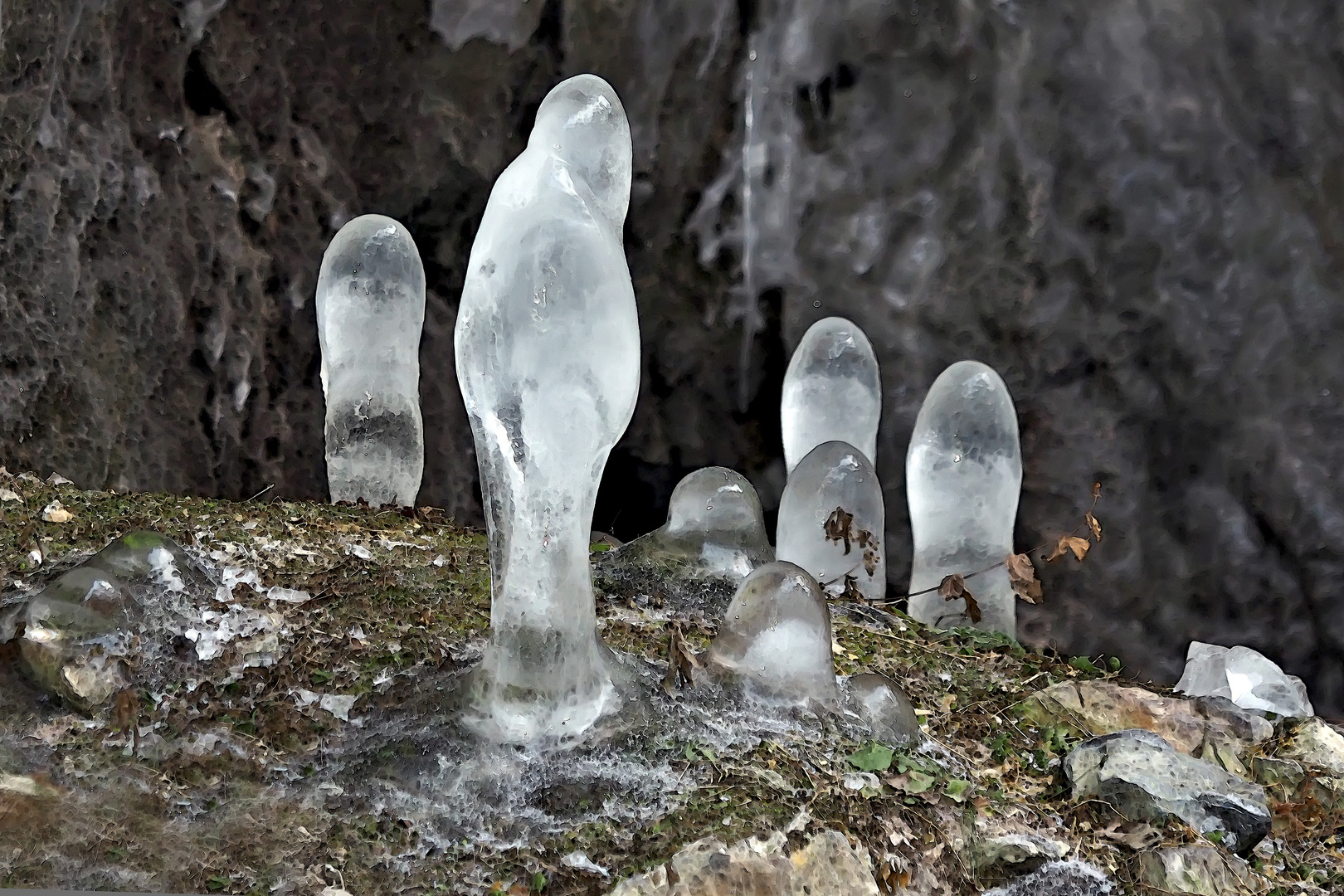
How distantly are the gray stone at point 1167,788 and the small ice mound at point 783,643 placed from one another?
681 millimetres

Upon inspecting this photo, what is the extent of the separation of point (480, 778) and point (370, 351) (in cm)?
219

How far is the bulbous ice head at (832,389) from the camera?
4441 mm

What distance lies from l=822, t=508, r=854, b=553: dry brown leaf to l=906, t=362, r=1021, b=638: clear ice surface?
0.35 m

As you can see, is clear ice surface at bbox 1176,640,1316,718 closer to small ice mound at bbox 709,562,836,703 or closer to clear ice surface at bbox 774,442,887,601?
clear ice surface at bbox 774,442,887,601

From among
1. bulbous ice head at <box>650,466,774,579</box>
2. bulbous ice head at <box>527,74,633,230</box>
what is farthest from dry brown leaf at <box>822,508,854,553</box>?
bulbous ice head at <box>527,74,633,230</box>

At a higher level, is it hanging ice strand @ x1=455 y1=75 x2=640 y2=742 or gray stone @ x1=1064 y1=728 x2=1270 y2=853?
hanging ice strand @ x1=455 y1=75 x2=640 y2=742

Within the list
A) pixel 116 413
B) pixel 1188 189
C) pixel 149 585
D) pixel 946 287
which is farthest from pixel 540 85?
pixel 149 585

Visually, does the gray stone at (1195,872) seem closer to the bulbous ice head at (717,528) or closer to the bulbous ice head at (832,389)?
the bulbous ice head at (717,528)

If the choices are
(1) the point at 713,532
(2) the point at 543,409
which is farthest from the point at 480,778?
(1) the point at 713,532

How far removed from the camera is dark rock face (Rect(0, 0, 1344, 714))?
5.21 m

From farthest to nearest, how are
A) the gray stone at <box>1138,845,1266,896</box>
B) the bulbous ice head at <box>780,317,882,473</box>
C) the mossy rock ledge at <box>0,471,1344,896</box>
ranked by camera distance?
the bulbous ice head at <box>780,317,882,473</box>
the gray stone at <box>1138,845,1266,896</box>
the mossy rock ledge at <box>0,471,1344,896</box>

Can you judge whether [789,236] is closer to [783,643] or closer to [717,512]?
[717,512]

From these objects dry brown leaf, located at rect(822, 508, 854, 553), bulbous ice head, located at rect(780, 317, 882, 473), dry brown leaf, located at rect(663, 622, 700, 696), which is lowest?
dry brown leaf, located at rect(663, 622, 700, 696)

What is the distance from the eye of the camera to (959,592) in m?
3.96
